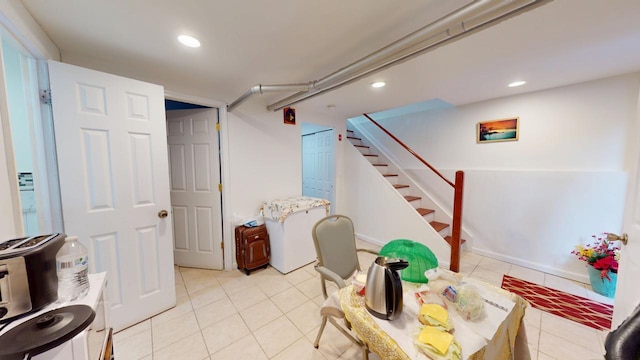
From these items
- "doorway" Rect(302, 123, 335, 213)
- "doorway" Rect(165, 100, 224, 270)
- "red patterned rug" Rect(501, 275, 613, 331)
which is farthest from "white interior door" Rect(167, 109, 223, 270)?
"red patterned rug" Rect(501, 275, 613, 331)

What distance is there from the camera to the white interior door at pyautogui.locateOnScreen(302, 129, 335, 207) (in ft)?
13.2

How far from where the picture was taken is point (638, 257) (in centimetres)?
104

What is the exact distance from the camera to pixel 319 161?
14.2 feet

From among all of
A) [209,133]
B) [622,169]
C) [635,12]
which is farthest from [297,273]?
[622,169]

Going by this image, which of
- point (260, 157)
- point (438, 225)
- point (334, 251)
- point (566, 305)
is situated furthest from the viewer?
point (438, 225)

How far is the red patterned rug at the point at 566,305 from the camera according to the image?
6.06 ft

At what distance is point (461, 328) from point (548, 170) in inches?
114

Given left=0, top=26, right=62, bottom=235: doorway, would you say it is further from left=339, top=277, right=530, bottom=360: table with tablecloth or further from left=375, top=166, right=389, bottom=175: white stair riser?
left=375, top=166, right=389, bottom=175: white stair riser

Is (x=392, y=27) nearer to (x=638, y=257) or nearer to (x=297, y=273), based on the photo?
(x=638, y=257)

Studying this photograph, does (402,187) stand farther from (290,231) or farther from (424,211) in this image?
(290,231)

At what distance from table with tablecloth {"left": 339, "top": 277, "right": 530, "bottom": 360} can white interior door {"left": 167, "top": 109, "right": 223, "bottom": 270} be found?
213cm

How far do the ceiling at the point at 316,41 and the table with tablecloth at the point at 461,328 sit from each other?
1566 millimetres

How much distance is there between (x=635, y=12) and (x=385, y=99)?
1.90m

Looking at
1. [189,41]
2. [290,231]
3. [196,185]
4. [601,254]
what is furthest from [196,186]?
[601,254]
